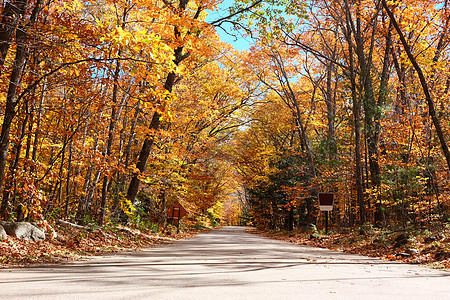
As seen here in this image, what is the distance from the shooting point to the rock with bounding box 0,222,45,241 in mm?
7547

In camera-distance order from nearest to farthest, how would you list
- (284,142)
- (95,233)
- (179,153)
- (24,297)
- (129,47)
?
(24,297) < (129,47) < (95,233) < (179,153) < (284,142)

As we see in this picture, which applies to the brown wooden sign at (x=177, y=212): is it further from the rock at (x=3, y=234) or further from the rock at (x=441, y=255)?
the rock at (x=441, y=255)

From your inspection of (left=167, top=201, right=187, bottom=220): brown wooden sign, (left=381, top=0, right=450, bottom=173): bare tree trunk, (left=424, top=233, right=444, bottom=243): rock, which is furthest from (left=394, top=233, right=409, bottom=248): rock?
(left=167, top=201, right=187, bottom=220): brown wooden sign

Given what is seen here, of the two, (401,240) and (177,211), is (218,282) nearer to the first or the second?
(401,240)

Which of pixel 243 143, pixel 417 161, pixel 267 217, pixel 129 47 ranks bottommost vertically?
pixel 267 217

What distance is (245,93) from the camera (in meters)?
22.5

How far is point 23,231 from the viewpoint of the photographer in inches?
305

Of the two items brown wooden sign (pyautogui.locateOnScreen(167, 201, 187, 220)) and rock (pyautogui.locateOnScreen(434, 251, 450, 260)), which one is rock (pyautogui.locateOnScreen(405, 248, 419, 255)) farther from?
brown wooden sign (pyautogui.locateOnScreen(167, 201, 187, 220))

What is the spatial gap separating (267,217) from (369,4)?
24.2 metres

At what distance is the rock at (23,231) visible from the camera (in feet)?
24.8

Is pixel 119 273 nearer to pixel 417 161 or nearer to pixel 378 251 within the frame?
pixel 378 251

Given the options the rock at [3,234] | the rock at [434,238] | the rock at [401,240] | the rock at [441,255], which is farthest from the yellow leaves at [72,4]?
the rock at [434,238]

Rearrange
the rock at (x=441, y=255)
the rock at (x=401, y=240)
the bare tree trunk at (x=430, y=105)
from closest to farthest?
the rock at (x=441, y=255) < the bare tree trunk at (x=430, y=105) < the rock at (x=401, y=240)

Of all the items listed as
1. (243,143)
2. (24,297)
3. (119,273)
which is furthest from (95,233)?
(243,143)
